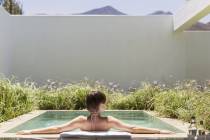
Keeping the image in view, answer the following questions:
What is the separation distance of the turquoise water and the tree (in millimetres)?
11011

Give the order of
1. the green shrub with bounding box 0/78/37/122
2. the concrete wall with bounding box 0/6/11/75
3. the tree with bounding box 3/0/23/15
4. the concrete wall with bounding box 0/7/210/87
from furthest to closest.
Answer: the tree with bounding box 3/0/23/15 → the concrete wall with bounding box 0/7/210/87 → the concrete wall with bounding box 0/6/11/75 → the green shrub with bounding box 0/78/37/122

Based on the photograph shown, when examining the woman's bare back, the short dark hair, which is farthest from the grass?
the short dark hair

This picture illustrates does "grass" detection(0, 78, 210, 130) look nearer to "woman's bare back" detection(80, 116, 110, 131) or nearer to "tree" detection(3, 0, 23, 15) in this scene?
"woman's bare back" detection(80, 116, 110, 131)

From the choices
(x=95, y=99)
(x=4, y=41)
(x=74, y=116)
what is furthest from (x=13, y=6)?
(x=95, y=99)

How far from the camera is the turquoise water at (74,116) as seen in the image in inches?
266

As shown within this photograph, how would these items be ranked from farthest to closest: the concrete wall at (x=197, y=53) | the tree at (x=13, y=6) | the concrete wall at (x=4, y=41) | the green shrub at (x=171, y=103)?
the tree at (x=13, y=6) → the concrete wall at (x=197, y=53) → the concrete wall at (x=4, y=41) → the green shrub at (x=171, y=103)

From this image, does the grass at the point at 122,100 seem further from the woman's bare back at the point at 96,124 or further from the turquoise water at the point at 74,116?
the woman's bare back at the point at 96,124

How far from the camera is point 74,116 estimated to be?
848 cm

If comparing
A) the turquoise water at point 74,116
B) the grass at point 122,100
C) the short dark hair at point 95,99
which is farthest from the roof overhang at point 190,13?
the short dark hair at point 95,99

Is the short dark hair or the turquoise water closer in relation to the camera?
the short dark hair

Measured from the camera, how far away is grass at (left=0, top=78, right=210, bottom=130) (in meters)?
6.53

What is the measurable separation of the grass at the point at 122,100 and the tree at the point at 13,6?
9.56m

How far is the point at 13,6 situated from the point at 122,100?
1101 cm

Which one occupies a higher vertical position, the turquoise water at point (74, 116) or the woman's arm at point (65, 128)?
the woman's arm at point (65, 128)
